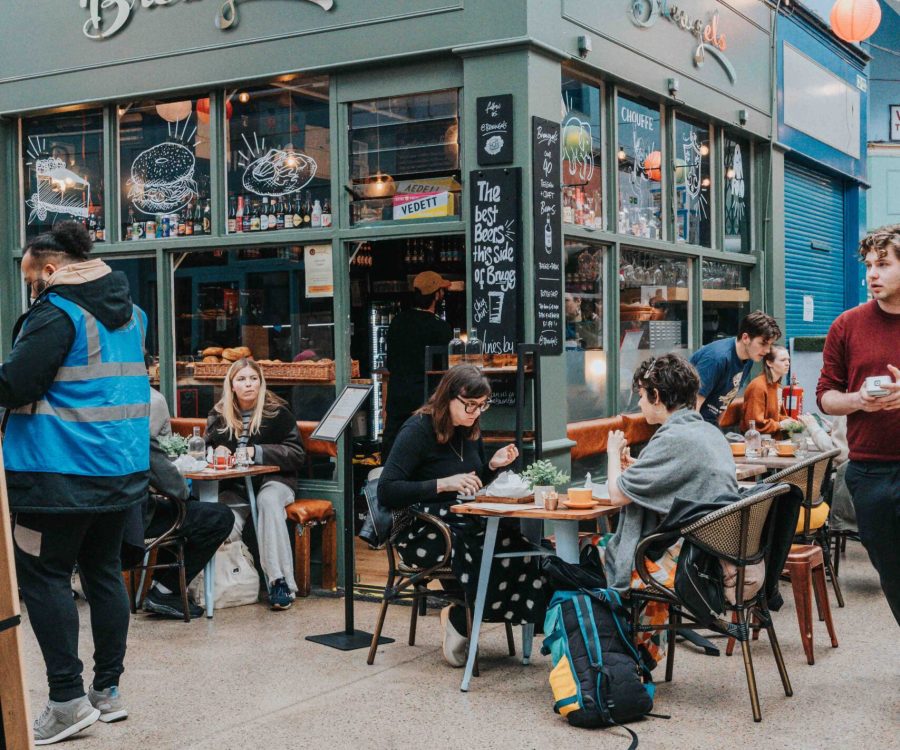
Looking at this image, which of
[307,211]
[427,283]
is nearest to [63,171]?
[307,211]

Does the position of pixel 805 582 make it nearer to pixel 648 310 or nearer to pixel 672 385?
pixel 672 385

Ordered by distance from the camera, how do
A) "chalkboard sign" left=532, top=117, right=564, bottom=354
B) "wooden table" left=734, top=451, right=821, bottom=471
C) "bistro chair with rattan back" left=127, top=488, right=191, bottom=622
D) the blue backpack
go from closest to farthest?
the blue backpack, "bistro chair with rattan back" left=127, top=488, right=191, bottom=622, "chalkboard sign" left=532, top=117, right=564, bottom=354, "wooden table" left=734, top=451, right=821, bottom=471

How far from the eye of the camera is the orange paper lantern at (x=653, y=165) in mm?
8558

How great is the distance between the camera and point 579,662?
4.60 metres

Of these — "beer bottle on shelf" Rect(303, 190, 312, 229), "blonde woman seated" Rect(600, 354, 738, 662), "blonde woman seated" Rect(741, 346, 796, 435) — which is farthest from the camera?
"blonde woman seated" Rect(741, 346, 796, 435)

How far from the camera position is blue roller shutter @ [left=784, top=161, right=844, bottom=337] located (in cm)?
1151

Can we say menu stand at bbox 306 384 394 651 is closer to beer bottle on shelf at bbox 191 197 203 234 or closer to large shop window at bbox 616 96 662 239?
beer bottle on shelf at bbox 191 197 203 234

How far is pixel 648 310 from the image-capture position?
28.3 feet

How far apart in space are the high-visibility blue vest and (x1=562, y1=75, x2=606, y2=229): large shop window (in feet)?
11.7

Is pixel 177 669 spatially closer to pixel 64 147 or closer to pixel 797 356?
pixel 64 147

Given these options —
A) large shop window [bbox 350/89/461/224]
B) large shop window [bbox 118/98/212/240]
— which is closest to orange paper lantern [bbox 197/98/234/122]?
large shop window [bbox 118/98/212/240]

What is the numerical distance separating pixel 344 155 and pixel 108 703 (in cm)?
398

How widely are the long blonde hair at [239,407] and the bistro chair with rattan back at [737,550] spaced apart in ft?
10.3

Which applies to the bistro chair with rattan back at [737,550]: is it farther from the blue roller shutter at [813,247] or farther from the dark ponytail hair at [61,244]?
the blue roller shutter at [813,247]
